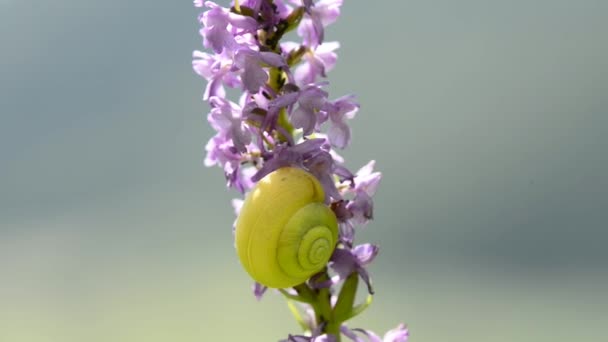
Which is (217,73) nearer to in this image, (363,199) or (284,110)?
(284,110)

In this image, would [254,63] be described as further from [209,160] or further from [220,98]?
[209,160]

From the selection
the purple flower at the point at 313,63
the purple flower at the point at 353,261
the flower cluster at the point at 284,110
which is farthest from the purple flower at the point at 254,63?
the purple flower at the point at 353,261

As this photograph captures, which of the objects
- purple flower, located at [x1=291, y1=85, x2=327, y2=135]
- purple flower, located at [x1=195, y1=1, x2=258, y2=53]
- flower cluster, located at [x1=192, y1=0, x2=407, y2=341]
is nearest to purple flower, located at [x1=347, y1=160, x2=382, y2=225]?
flower cluster, located at [x1=192, y1=0, x2=407, y2=341]

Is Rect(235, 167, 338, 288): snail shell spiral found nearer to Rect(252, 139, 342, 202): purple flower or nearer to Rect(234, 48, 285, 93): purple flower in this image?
Rect(252, 139, 342, 202): purple flower

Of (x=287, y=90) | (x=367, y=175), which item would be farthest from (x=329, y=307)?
(x=287, y=90)

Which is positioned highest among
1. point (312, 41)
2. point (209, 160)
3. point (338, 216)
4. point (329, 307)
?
point (312, 41)
